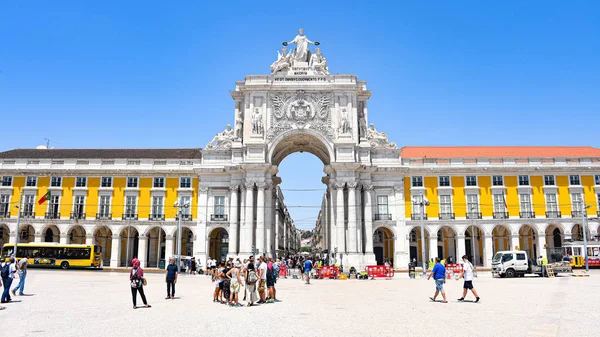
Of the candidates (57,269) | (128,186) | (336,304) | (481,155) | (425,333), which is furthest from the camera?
(481,155)

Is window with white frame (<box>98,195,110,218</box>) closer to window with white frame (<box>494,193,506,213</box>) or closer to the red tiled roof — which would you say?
the red tiled roof

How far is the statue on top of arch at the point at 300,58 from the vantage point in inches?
2347

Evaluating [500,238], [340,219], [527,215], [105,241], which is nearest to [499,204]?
[527,215]

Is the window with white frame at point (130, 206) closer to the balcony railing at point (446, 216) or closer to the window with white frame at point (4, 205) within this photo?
the window with white frame at point (4, 205)

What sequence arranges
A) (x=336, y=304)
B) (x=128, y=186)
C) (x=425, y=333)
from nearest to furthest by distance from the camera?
(x=425, y=333) → (x=336, y=304) → (x=128, y=186)

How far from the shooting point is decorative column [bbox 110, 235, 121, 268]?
185 feet

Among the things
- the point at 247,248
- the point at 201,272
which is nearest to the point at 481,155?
the point at 247,248

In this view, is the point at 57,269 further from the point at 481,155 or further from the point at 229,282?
the point at 481,155

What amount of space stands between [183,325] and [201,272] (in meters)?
36.2

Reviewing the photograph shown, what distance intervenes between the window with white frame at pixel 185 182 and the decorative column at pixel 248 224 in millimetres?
7649

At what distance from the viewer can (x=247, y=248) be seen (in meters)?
54.1

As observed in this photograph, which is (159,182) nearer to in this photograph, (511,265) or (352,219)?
(352,219)

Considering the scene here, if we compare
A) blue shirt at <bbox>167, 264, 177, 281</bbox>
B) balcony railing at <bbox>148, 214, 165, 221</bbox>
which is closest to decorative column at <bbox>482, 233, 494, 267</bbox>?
balcony railing at <bbox>148, 214, 165, 221</bbox>

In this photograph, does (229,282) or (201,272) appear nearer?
(229,282)
